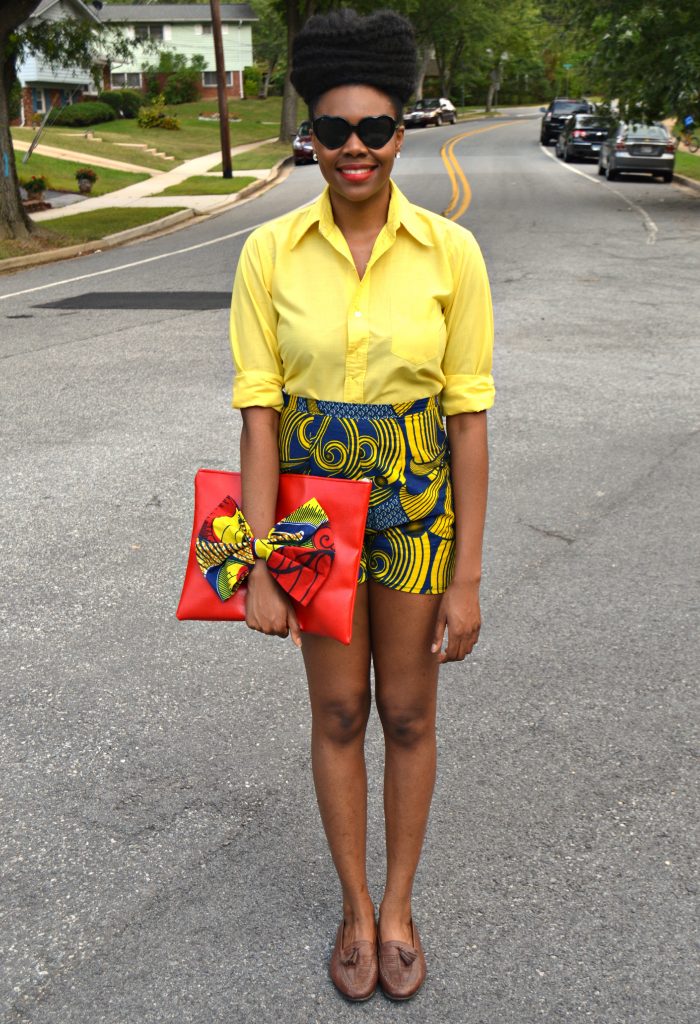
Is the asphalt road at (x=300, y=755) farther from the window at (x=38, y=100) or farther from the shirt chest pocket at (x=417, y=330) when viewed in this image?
the window at (x=38, y=100)

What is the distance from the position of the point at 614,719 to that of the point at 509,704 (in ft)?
1.21

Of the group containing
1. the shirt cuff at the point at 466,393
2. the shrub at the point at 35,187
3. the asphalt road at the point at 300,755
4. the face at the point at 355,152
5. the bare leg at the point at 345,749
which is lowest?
the shrub at the point at 35,187

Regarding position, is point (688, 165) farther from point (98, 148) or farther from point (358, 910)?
point (358, 910)

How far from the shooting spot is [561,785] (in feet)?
11.2

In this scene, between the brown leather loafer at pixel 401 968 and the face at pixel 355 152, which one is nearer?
the face at pixel 355 152

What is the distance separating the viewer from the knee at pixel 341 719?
101 inches

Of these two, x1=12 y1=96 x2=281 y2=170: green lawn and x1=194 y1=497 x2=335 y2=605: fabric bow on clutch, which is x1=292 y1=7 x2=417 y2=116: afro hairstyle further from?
x1=12 y1=96 x2=281 y2=170: green lawn

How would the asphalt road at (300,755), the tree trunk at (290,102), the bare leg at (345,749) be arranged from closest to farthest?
the bare leg at (345,749) < the asphalt road at (300,755) < the tree trunk at (290,102)

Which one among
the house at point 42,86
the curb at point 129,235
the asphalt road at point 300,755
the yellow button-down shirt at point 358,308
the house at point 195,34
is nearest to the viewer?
the yellow button-down shirt at point 358,308

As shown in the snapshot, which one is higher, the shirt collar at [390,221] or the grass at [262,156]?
the shirt collar at [390,221]

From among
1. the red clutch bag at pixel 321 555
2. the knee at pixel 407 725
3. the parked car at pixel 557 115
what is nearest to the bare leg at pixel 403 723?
the knee at pixel 407 725

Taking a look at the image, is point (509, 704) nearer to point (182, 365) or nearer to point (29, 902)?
point (29, 902)

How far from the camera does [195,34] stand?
78562 millimetres

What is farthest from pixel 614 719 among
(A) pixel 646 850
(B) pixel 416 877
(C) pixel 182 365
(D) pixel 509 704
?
(C) pixel 182 365
